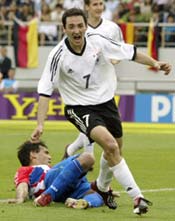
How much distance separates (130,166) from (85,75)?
5033 millimetres

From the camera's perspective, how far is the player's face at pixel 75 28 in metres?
9.46

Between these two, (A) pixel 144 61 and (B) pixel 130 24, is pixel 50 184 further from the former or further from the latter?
(B) pixel 130 24

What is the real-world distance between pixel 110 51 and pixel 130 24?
1914 centimetres

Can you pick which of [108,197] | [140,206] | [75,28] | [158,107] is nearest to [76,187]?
[108,197]

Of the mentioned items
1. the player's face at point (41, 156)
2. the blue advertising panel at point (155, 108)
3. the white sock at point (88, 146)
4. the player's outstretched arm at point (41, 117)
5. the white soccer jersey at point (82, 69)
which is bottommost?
the blue advertising panel at point (155, 108)

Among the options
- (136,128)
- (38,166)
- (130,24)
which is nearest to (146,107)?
(136,128)

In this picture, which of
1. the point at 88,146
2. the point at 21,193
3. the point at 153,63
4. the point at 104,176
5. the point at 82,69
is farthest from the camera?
the point at 88,146

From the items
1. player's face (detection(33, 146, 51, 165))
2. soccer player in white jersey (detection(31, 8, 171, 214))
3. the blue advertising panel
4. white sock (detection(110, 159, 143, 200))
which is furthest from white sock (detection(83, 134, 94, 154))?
the blue advertising panel

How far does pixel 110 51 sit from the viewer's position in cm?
977

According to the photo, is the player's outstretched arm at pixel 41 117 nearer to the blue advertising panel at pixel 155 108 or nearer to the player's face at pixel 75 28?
the player's face at pixel 75 28

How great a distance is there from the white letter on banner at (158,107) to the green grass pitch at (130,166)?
0.56 meters

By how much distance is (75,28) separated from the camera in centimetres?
947

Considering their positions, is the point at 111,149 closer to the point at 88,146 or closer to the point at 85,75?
the point at 85,75

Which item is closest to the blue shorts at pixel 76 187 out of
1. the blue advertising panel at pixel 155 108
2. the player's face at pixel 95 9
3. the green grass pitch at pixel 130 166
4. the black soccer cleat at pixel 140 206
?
the green grass pitch at pixel 130 166
